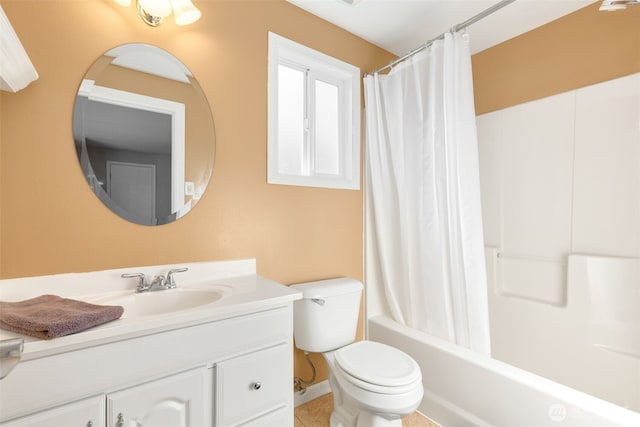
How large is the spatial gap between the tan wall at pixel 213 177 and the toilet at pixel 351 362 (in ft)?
0.85

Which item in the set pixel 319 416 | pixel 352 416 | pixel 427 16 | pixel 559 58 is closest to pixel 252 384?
pixel 352 416

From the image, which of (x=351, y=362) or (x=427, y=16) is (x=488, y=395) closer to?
(x=351, y=362)

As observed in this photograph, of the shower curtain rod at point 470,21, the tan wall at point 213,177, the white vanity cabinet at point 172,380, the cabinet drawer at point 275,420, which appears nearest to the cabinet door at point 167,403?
the white vanity cabinet at point 172,380

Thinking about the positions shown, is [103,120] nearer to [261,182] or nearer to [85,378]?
[261,182]

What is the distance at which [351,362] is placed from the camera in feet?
4.56

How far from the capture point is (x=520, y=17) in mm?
1838

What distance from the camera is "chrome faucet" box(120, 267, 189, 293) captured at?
1225 millimetres

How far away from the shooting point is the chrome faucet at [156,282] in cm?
122

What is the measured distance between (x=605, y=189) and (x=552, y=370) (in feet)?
3.73

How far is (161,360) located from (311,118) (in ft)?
5.24

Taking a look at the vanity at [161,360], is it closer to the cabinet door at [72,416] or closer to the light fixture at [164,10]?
the cabinet door at [72,416]

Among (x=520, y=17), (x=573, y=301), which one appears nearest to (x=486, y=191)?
(x=573, y=301)

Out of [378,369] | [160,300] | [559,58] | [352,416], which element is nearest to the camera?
[160,300]

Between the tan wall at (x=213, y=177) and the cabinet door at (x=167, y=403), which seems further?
the tan wall at (x=213, y=177)
